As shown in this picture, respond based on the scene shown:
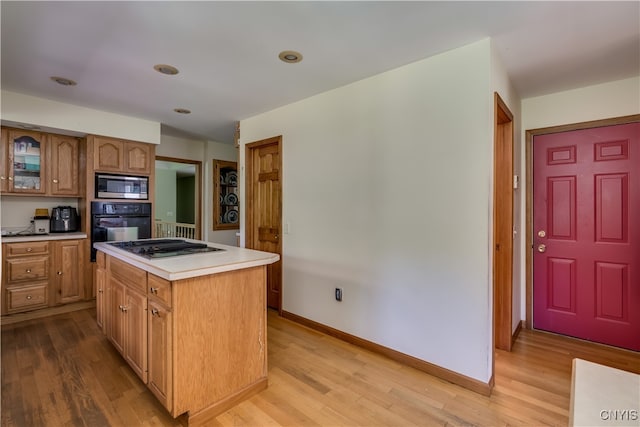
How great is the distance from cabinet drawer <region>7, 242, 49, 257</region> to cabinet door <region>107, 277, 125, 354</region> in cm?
158

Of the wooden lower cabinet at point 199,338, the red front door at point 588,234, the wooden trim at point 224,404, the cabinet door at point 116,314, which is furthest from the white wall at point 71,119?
the red front door at point 588,234

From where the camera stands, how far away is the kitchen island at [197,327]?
5.46 ft

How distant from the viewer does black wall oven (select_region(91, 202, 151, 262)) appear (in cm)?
374

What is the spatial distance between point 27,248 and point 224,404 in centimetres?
307

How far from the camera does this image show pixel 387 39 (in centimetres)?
207

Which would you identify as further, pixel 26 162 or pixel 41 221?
pixel 41 221

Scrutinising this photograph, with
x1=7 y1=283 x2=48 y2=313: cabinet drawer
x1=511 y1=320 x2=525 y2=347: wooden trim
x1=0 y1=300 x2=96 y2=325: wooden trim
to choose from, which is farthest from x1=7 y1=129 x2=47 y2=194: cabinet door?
x1=511 y1=320 x2=525 y2=347: wooden trim

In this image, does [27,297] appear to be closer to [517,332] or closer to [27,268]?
[27,268]

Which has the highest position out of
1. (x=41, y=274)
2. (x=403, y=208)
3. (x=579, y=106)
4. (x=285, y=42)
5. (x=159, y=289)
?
(x=285, y=42)

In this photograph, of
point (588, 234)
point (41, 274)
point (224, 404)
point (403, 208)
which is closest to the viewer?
point (224, 404)

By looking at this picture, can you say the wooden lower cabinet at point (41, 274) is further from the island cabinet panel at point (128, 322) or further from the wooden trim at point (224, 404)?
the wooden trim at point (224, 404)

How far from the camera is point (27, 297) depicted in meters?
3.33

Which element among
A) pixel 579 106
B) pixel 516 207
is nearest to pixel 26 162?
pixel 516 207

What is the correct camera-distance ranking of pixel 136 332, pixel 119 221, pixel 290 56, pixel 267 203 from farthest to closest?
pixel 119 221, pixel 267 203, pixel 290 56, pixel 136 332
